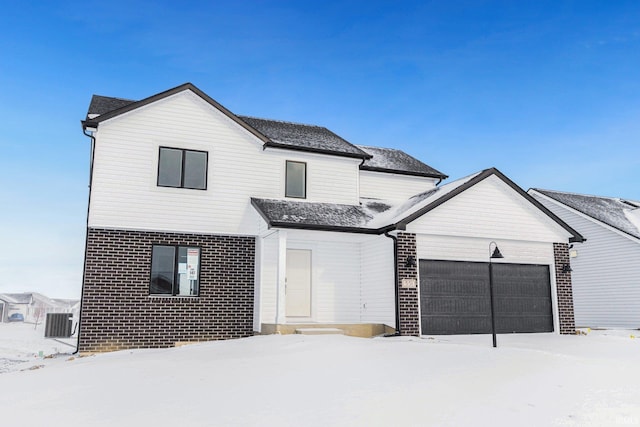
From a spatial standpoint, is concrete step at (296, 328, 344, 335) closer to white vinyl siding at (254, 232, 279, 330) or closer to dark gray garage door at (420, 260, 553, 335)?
white vinyl siding at (254, 232, 279, 330)

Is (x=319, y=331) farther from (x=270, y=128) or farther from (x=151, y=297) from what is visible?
(x=270, y=128)

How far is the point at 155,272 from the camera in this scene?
1452 centimetres

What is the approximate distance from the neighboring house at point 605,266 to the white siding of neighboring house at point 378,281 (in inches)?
435

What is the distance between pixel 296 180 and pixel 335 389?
35.7 ft

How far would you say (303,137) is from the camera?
18.1m

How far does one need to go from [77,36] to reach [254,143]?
9.52m

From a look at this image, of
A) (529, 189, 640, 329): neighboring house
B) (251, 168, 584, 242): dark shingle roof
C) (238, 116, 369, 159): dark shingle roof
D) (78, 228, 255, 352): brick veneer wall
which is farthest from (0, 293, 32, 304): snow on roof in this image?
(529, 189, 640, 329): neighboring house

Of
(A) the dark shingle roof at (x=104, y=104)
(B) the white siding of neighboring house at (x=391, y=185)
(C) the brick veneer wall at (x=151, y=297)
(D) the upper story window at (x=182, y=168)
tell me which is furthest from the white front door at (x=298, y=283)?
(A) the dark shingle roof at (x=104, y=104)

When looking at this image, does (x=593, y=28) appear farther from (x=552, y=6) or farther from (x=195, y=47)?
(x=195, y=47)

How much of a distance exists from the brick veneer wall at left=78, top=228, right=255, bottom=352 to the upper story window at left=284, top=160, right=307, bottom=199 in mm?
2518

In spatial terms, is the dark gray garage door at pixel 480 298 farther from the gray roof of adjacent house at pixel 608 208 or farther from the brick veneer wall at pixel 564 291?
the gray roof of adjacent house at pixel 608 208

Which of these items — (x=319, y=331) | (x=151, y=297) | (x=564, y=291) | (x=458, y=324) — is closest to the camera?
(x=319, y=331)

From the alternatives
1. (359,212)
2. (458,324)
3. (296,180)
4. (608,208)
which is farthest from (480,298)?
(608,208)

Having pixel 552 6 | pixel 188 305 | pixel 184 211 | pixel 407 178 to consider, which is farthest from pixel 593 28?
pixel 188 305
